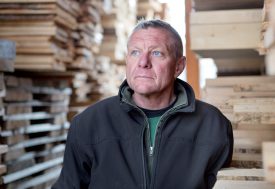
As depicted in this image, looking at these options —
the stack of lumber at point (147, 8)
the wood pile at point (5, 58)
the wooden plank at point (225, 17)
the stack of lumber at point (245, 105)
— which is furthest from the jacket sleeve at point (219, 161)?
the stack of lumber at point (147, 8)

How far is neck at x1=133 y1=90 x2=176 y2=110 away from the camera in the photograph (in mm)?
2549

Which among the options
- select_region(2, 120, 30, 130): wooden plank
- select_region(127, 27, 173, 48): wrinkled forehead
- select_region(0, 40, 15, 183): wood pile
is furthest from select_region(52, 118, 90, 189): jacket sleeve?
select_region(2, 120, 30, 130): wooden plank

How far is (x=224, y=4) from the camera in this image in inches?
117

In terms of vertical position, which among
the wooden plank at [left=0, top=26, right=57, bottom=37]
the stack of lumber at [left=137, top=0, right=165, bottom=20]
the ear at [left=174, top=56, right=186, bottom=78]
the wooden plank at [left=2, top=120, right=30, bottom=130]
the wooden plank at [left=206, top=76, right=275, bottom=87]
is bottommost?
the wooden plank at [left=2, top=120, right=30, bottom=130]

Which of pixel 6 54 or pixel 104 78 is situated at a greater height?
pixel 6 54

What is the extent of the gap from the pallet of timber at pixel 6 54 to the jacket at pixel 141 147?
168 centimetres

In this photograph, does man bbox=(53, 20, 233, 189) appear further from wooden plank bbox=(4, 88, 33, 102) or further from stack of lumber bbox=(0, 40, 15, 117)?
wooden plank bbox=(4, 88, 33, 102)

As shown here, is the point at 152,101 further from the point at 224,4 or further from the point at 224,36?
the point at 224,4

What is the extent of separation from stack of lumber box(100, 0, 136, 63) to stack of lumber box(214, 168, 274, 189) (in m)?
5.00

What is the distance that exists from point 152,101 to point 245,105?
0.52 meters

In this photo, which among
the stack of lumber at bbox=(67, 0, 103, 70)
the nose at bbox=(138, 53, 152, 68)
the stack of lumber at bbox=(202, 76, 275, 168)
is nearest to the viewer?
the stack of lumber at bbox=(202, 76, 275, 168)

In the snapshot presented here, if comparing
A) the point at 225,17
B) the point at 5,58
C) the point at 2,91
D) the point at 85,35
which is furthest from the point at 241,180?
the point at 85,35

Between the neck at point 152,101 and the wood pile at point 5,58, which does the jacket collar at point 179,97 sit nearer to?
the neck at point 152,101

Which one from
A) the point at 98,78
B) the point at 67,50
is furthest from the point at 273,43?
the point at 98,78
